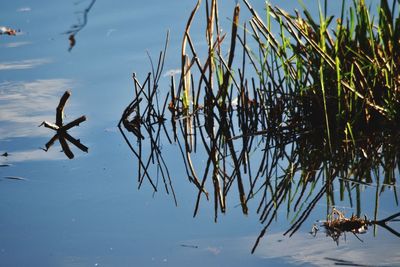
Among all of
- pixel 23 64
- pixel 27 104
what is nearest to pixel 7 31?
pixel 23 64

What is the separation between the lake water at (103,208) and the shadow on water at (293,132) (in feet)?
0.12

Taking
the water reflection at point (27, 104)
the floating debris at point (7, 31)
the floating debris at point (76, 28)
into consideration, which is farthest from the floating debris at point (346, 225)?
the floating debris at point (7, 31)

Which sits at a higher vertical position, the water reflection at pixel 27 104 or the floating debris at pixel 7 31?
the floating debris at pixel 7 31

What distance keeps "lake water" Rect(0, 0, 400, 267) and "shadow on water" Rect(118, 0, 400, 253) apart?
36 mm

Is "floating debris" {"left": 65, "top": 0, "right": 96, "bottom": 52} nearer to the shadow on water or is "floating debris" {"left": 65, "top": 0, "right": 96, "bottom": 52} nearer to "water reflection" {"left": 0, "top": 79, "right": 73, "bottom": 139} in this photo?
"water reflection" {"left": 0, "top": 79, "right": 73, "bottom": 139}

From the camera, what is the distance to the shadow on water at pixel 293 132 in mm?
1604

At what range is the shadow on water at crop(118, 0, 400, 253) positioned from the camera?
5.26 ft

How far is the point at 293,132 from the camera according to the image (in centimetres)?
201

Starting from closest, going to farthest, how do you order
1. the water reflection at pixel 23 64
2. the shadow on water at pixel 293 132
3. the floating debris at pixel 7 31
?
the shadow on water at pixel 293 132
the water reflection at pixel 23 64
the floating debris at pixel 7 31

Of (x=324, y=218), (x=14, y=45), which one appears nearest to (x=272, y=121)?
(x=324, y=218)

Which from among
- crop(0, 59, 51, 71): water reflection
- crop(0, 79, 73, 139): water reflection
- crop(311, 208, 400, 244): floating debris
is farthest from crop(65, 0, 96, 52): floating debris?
crop(311, 208, 400, 244): floating debris

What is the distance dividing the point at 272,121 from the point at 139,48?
1084 millimetres

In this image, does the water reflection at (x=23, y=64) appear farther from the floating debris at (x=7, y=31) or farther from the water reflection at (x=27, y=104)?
the floating debris at (x=7, y=31)

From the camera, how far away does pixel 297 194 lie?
1.60 meters
